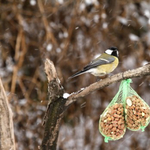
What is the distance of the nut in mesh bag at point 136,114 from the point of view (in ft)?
6.86

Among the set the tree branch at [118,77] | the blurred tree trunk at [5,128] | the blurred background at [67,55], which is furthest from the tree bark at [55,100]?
the blurred background at [67,55]

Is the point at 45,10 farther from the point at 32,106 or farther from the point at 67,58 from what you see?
the point at 32,106

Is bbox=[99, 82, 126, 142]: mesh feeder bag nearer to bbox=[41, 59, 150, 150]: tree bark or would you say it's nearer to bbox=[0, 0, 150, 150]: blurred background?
bbox=[41, 59, 150, 150]: tree bark

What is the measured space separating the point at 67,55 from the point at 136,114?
2.07m

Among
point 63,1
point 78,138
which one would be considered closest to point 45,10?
point 63,1

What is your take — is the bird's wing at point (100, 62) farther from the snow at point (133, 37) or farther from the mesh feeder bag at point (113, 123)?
the snow at point (133, 37)

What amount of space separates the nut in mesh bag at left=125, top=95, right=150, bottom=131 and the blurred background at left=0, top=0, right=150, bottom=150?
188 centimetres

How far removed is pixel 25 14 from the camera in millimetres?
4160

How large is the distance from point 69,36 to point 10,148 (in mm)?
2368

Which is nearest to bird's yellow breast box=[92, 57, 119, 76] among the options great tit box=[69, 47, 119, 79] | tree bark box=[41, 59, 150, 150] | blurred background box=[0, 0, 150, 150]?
great tit box=[69, 47, 119, 79]

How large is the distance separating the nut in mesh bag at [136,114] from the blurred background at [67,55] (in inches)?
74.0

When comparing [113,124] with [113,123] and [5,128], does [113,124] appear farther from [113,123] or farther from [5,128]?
[5,128]

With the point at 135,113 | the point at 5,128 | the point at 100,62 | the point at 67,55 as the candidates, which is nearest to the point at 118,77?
the point at 135,113

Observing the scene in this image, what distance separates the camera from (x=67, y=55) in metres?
4.02
